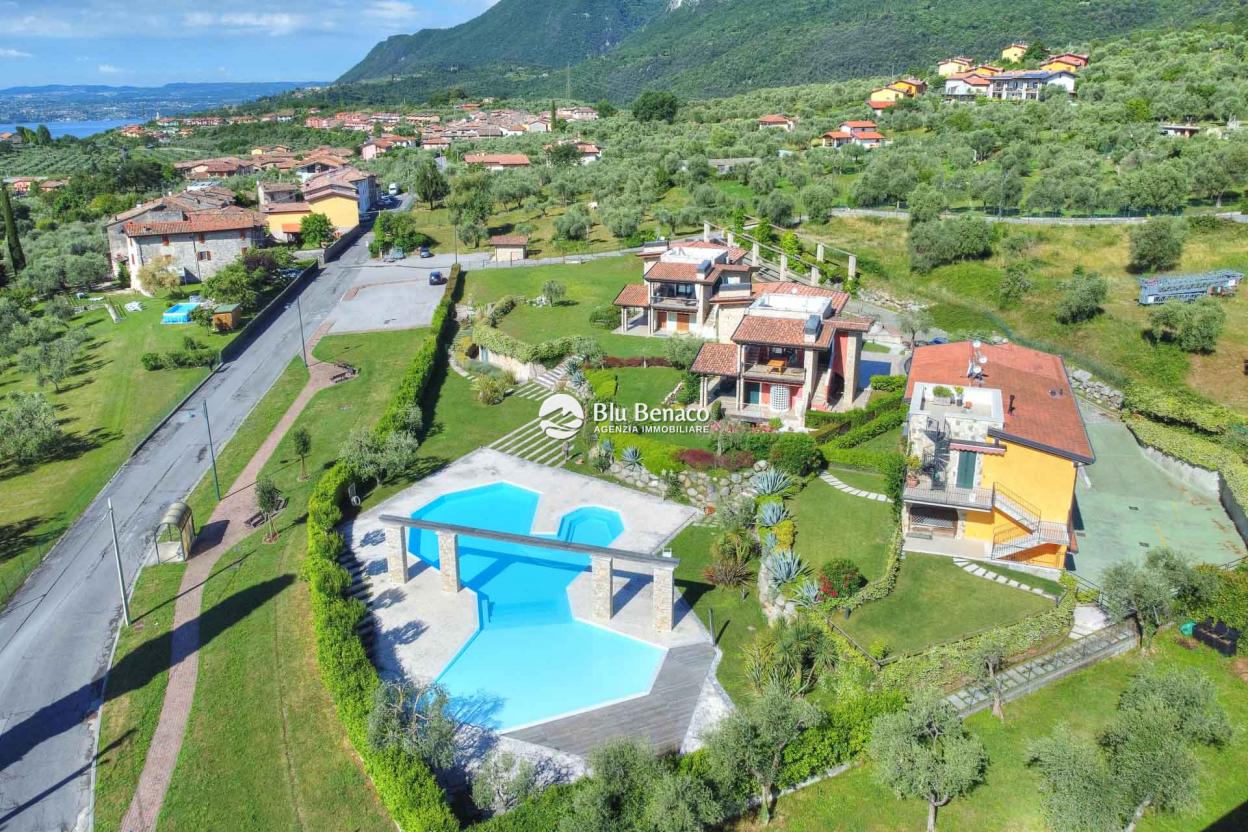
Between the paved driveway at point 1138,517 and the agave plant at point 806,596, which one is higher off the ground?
the agave plant at point 806,596

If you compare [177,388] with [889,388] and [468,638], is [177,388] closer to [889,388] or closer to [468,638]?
[468,638]

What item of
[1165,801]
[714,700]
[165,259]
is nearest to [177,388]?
[165,259]

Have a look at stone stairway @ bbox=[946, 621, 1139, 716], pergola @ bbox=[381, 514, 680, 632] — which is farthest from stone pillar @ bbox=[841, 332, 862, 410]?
stone stairway @ bbox=[946, 621, 1139, 716]

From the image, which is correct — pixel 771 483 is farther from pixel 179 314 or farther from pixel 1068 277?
pixel 179 314

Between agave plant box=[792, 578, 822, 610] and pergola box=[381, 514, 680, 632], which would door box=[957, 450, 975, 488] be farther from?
pergola box=[381, 514, 680, 632]

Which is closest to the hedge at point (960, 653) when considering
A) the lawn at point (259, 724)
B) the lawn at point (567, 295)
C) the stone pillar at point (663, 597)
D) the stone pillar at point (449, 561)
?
the stone pillar at point (663, 597)

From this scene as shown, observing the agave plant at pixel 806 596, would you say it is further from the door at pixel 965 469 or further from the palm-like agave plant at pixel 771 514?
the door at pixel 965 469
